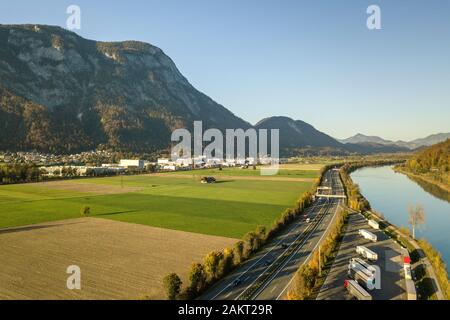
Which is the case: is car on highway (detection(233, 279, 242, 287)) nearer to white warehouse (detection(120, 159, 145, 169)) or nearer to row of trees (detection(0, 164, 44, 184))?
row of trees (detection(0, 164, 44, 184))

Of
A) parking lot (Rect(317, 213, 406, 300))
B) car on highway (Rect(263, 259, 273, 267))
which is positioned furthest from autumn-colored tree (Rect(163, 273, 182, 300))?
car on highway (Rect(263, 259, 273, 267))

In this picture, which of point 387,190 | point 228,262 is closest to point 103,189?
point 228,262

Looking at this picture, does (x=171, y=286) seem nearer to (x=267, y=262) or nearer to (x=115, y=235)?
(x=267, y=262)

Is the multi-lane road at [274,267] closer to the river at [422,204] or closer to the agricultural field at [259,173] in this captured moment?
the river at [422,204]
